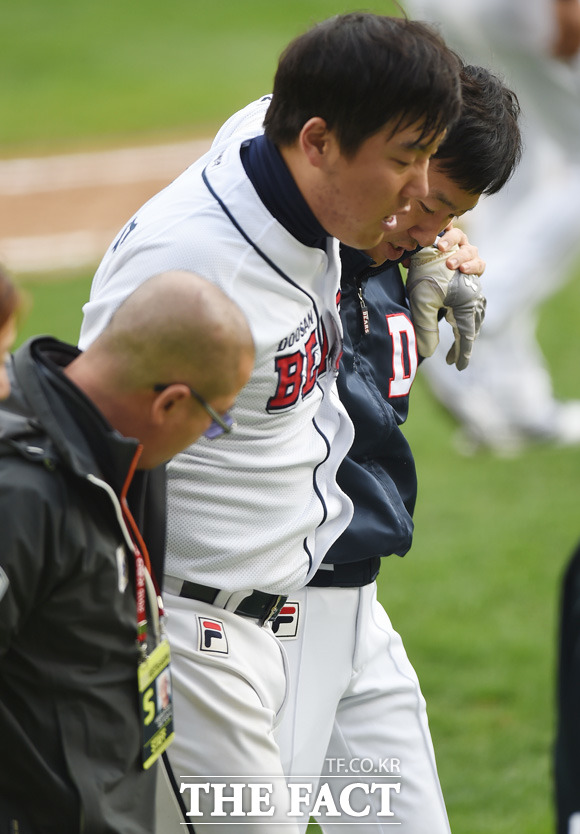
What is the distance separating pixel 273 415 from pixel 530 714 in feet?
8.37

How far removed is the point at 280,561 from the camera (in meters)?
2.55

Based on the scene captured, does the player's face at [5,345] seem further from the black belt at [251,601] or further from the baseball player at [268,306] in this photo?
the black belt at [251,601]

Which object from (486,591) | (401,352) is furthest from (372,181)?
(486,591)

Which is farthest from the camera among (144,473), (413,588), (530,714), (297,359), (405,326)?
(413,588)

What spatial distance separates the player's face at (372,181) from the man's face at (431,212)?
217 mm

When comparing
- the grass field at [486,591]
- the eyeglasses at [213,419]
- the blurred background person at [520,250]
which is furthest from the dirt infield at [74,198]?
the eyeglasses at [213,419]

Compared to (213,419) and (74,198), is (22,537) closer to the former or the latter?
(213,419)

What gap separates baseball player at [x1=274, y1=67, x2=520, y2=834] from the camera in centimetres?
271

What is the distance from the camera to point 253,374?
237 cm

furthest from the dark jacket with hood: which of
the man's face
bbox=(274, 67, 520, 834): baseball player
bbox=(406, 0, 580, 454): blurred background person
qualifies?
bbox=(406, 0, 580, 454): blurred background person

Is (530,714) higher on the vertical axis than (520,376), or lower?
lower

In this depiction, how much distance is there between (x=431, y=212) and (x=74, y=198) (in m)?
11.2

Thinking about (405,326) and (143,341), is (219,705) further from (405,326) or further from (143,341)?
(405,326)

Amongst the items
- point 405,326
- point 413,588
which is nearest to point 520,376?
point 413,588
